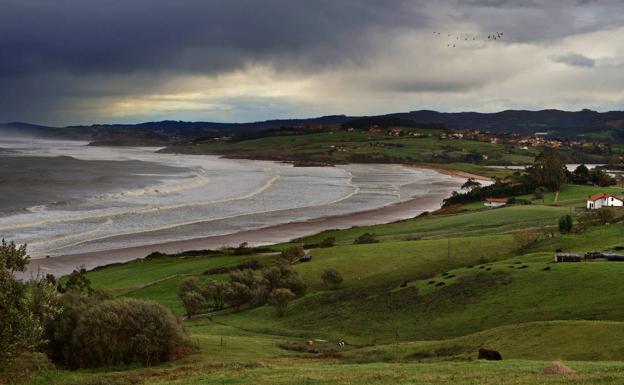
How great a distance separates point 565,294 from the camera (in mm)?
40562

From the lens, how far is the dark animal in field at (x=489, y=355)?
93.7 feet

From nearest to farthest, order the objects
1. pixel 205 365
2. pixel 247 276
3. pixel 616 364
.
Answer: pixel 616 364
pixel 205 365
pixel 247 276

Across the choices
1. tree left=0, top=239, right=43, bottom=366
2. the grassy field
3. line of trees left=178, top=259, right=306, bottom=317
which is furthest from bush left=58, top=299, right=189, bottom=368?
line of trees left=178, top=259, right=306, bottom=317

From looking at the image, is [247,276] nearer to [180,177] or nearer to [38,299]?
[38,299]

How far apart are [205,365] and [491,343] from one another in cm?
1440

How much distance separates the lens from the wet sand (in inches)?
2787

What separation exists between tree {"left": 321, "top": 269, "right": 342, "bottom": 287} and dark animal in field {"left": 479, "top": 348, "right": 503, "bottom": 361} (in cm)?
2750

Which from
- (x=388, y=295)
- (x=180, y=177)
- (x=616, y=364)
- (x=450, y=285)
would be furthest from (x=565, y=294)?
(x=180, y=177)

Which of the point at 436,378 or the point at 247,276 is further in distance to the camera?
the point at 247,276

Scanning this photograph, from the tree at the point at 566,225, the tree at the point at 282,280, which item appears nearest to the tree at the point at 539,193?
the tree at the point at 566,225

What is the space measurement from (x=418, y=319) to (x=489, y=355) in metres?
13.8

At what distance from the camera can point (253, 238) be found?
89.9 metres

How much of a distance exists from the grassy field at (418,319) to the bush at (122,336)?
1466 mm

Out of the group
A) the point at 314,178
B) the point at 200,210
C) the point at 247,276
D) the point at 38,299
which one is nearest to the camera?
the point at 38,299
